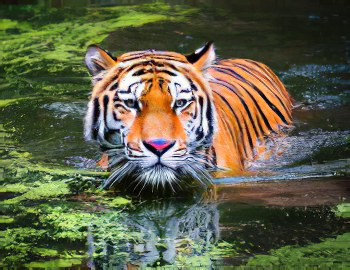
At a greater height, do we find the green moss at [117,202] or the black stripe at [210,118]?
the black stripe at [210,118]

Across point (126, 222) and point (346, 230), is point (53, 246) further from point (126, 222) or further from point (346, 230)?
point (346, 230)

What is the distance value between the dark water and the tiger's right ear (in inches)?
23.3

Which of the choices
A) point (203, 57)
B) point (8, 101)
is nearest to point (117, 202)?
point (203, 57)

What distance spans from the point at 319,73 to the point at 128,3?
3376 millimetres

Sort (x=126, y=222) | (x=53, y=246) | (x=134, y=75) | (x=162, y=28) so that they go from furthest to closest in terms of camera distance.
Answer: (x=162, y=28) → (x=134, y=75) → (x=126, y=222) → (x=53, y=246)

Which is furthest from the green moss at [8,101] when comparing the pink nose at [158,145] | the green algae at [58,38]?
the pink nose at [158,145]

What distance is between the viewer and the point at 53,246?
3502 millimetres

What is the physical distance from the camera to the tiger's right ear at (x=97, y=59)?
414cm

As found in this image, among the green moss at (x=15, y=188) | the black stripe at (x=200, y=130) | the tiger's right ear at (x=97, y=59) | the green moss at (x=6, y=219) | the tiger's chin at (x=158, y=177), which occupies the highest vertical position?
the tiger's right ear at (x=97, y=59)

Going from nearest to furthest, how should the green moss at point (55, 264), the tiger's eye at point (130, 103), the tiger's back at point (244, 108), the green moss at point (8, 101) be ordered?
the green moss at point (55, 264), the tiger's eye at point (130, 103), the tiger's back at point (244, 108), the green moss at point (8, 101)

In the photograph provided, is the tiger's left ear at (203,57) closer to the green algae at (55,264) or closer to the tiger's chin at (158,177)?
the tiger's chin at (158,177)

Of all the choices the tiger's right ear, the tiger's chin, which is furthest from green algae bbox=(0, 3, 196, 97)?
the tiger's chin

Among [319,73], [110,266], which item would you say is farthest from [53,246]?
[319,73]

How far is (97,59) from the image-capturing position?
13.7 feet
